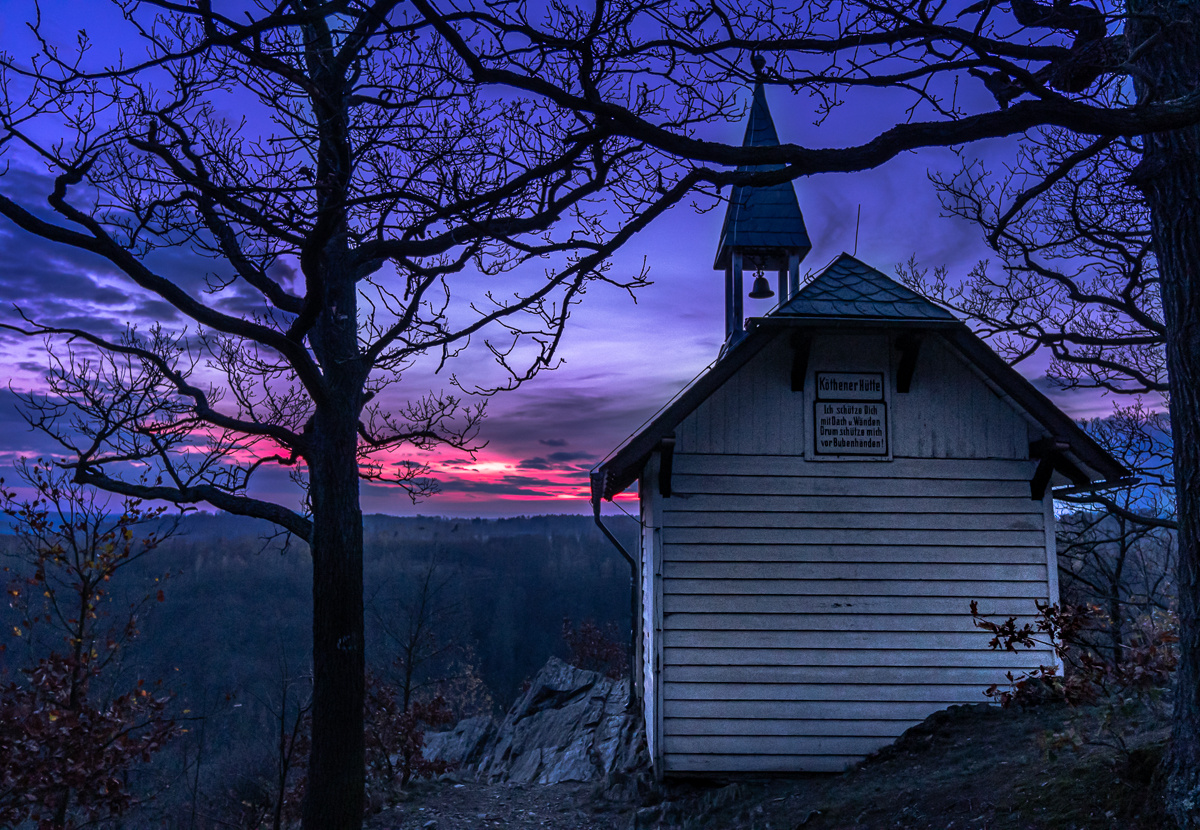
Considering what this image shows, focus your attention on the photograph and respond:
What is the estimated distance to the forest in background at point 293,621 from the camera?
36531 mm

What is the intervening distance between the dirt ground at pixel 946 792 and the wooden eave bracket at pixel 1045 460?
8.50ft

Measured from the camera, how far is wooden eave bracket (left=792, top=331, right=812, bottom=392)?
8.97m

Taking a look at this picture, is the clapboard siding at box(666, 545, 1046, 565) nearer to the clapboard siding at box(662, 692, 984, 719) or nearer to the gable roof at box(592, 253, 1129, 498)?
the gable roof at box(592, 253, 1129, 498)

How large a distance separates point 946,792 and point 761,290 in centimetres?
901

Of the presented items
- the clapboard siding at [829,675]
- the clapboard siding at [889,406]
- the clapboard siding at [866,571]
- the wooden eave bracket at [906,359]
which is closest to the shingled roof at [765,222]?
the clapboard siding at [889,406]

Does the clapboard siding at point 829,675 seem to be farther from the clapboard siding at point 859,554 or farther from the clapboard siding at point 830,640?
the clapboard siding at point 859,554

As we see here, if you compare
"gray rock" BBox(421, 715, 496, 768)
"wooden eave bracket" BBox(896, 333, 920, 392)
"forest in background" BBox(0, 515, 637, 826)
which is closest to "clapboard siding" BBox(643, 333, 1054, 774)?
"wooden eave bracket" BBox(896, 333, 920, 392)

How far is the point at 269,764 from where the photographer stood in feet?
87.9

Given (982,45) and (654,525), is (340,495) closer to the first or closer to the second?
(654,525)

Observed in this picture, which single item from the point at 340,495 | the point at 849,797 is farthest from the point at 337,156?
the point at 849,797

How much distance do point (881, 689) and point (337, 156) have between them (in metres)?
8.24

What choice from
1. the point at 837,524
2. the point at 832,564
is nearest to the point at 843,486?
the point at 837,524

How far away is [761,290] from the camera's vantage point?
13.2m

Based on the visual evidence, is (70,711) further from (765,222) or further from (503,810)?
(765,222)
